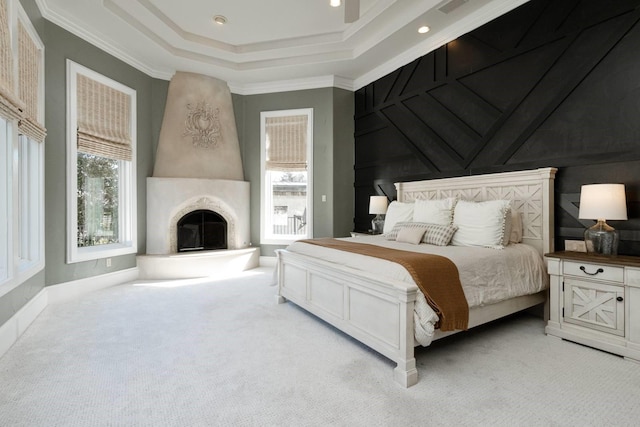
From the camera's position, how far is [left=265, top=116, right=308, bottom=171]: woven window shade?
18.3 feet

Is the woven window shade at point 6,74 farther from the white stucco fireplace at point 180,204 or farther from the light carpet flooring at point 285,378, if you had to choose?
the white stucco fireplace at point 180,204

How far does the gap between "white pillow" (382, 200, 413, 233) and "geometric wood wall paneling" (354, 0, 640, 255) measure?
23.8 inches

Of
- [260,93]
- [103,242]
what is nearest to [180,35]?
[260,93]

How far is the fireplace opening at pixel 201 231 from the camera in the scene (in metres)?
5.13

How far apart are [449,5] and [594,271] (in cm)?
296

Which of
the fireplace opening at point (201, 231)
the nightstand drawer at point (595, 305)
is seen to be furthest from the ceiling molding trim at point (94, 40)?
the nightstand drawer at point (595, 305)

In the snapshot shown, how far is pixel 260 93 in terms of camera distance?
566cm

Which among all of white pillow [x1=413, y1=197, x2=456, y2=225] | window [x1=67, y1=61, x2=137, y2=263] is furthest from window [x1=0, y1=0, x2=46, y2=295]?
white pillow [x1=413, y1=197, x2=456, y2=225]

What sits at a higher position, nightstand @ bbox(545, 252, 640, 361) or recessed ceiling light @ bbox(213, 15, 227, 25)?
recessed ceiling light @ bbox(213, 15, 227, 25)

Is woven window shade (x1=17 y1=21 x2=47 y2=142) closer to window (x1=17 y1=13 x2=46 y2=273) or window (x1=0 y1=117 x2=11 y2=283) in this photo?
window (x1=17 y1=13 x2=46 y2=273)

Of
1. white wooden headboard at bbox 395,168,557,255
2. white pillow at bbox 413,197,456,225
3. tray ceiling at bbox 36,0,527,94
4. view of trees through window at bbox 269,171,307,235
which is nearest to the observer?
white wooden headboard at bbox 395,168,557,255

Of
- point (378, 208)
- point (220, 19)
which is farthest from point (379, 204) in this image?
point (220, 19)

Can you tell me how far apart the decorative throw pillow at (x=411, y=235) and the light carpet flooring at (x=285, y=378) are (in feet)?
A: 3.11

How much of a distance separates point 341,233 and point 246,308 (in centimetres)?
248
